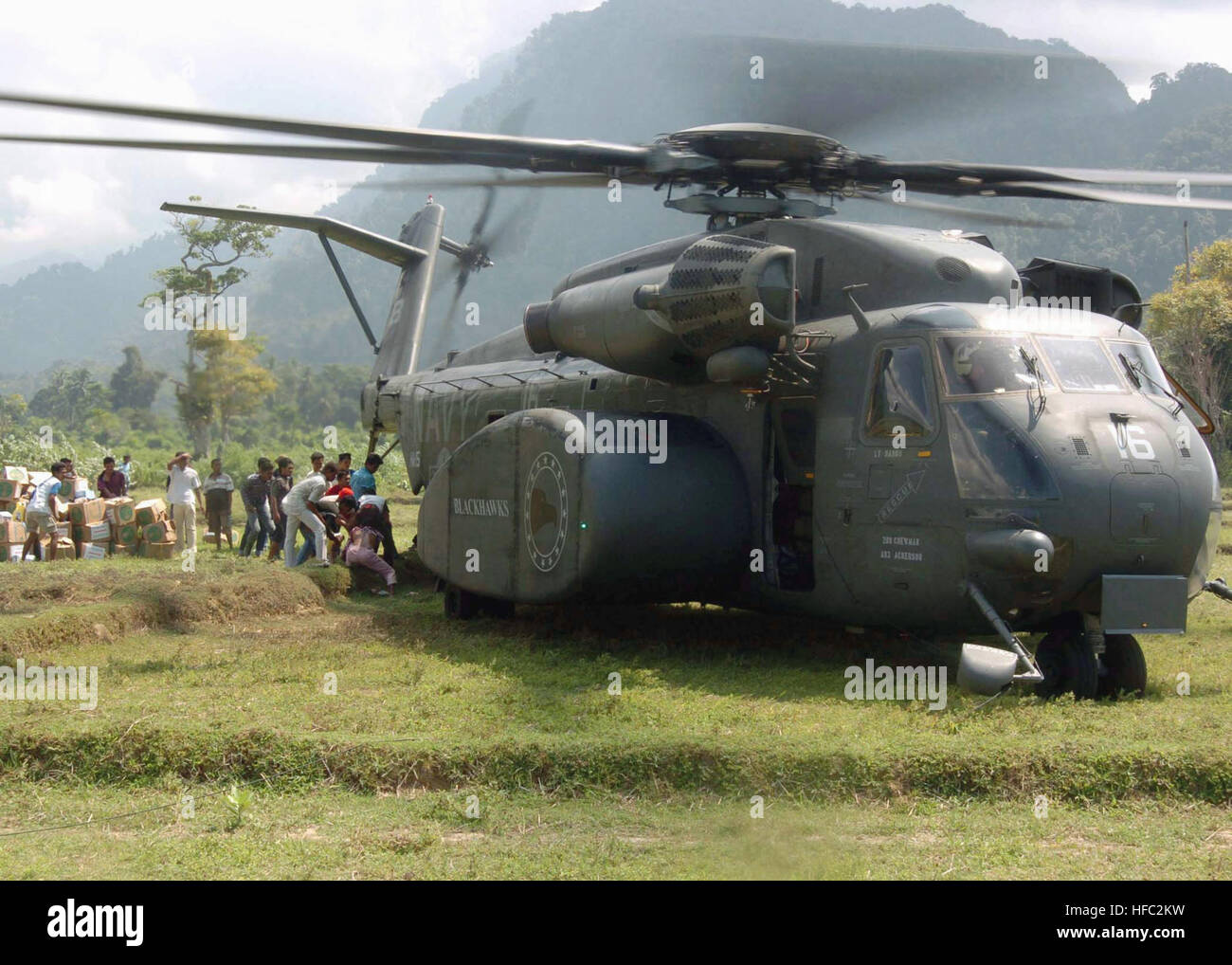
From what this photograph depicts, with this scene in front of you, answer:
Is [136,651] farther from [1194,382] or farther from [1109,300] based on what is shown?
[1194,382]

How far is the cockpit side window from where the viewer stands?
9.29 meters

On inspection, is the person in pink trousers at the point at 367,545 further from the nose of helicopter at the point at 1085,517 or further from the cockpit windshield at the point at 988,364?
the nose of helicopter at the point at 1085,517

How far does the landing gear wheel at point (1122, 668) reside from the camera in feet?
29.1

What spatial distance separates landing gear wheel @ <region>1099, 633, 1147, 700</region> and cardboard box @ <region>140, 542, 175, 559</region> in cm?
1400

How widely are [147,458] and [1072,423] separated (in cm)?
5810

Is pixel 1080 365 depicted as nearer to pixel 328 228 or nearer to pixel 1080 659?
pixel 1080 659

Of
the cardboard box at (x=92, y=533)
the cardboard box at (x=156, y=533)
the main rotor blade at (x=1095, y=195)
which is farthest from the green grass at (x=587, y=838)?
the cardboard box at (x=92, y=533)

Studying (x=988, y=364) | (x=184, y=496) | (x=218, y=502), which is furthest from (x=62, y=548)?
(x=988, y=364)

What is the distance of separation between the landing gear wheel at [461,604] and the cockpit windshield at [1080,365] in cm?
621

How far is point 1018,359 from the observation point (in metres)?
9.13

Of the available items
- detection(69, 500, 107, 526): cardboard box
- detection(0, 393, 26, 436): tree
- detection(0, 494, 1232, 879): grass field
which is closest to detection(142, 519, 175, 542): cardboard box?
detection(69, 500, 107, 526): cardboard box

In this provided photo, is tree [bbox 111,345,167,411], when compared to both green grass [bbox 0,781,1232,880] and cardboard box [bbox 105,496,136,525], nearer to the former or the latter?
cardboard box [bbox 105,496,136,525]

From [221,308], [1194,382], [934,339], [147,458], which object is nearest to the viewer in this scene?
[934,339]
